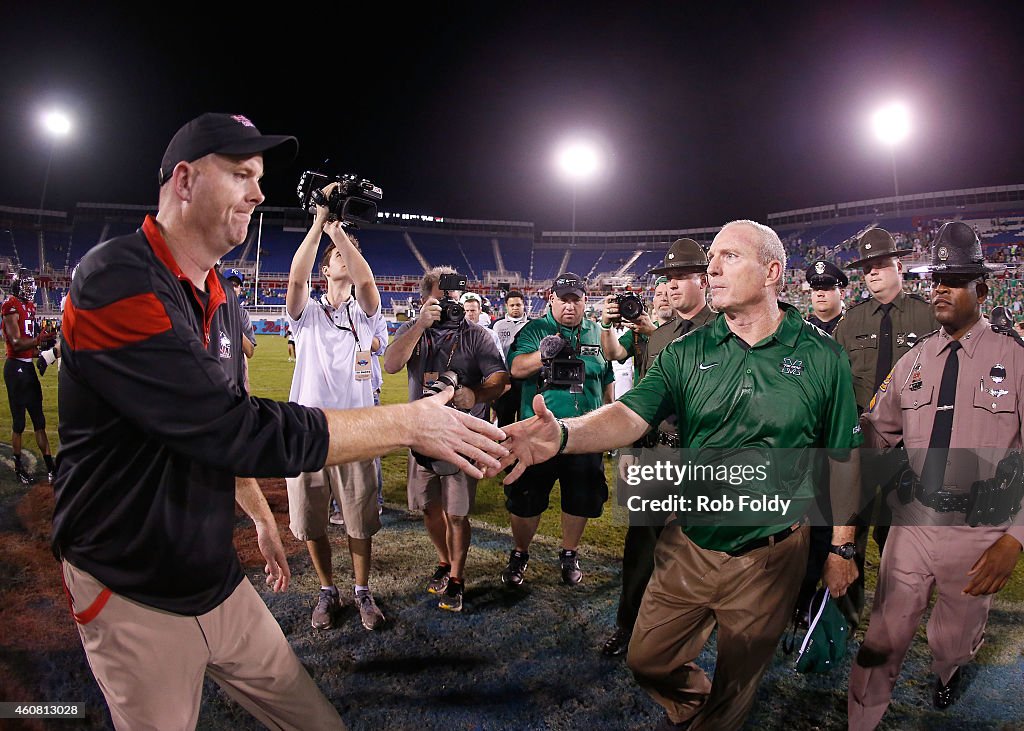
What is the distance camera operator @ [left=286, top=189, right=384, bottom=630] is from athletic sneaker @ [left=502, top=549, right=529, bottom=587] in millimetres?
1150

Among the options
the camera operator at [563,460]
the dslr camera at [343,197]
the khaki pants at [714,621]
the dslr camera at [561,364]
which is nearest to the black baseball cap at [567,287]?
the camera operator at [563,460]

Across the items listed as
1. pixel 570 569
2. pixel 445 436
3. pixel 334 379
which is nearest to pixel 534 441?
pixel 445 436

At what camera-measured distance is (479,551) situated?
5355 mm

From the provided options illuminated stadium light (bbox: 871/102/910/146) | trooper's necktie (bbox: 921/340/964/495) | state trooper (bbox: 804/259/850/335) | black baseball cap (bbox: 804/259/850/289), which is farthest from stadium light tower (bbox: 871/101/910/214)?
trooper's necktie (bbox: 921/340/964/495)

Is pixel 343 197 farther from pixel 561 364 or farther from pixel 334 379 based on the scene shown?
pixel 561 364

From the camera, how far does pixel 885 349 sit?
492cm

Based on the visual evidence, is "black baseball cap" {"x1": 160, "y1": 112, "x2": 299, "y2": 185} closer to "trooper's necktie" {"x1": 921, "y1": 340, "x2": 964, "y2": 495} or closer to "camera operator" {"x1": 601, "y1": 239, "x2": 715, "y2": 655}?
"camera operator" {"x1": 601, "y1": 239, "x2": 715, "y2": 655}

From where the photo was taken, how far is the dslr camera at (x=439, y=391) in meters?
3.58

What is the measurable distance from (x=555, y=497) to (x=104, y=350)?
6.11m

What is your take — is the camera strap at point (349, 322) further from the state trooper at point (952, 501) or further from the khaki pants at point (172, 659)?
the state trooper at point (952, 501)

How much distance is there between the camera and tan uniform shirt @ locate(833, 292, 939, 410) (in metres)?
4.82

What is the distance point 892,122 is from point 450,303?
3472 cm

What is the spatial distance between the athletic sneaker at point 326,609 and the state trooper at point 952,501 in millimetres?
3326

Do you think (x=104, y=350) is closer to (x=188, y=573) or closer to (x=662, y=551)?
(x=188, y=573)
